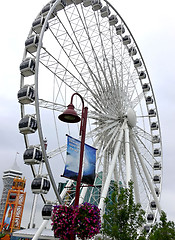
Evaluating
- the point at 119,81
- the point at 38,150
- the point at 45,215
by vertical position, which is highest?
the point at 119,81

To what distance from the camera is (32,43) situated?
1462 centimetres

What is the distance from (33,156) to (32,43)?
231 inches

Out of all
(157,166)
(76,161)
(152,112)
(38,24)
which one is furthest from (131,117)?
(76,161)

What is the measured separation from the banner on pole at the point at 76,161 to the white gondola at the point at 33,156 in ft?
10.4

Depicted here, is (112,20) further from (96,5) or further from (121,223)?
(121,223)

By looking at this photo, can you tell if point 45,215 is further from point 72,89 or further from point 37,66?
point 72,89

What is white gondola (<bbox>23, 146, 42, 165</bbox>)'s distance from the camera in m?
12.5

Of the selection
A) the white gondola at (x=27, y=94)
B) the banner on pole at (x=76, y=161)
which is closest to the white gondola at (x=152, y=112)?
the white gondola at (x=27, y=94)


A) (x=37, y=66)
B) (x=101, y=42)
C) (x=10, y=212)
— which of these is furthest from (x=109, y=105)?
(x=10, y=212)

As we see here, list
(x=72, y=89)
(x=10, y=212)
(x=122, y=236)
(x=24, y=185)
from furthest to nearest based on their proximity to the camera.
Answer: (x=24, y=185)
(x=10, y=212)
(x=72, y=89)
(x=122, y=236)

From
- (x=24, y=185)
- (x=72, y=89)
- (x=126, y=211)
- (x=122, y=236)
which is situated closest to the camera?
(x=122, y=236)

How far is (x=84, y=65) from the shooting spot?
18703 mm

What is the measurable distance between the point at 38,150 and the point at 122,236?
531 centimetres

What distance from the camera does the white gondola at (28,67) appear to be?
13750 millimetres
